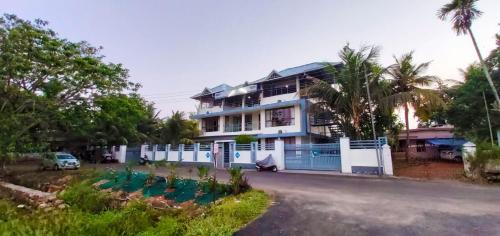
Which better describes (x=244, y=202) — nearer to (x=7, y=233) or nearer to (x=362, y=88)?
(x=7, y=233)

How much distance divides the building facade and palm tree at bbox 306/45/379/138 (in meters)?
3.11

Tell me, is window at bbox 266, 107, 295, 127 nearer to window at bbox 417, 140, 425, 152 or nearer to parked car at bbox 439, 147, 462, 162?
parked car at bbox 439, 147, 462, 162

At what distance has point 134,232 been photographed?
5.30m

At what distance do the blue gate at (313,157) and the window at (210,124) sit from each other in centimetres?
1286

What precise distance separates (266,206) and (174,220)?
234 centimetres

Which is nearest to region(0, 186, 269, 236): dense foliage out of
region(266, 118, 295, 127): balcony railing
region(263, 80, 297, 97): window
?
region(266, 118, 295, 127): balcony railing

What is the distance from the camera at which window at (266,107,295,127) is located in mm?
22938

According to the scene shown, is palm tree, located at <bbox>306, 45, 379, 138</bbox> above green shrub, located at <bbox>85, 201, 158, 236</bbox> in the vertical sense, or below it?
above

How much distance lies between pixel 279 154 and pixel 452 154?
43.4 feet

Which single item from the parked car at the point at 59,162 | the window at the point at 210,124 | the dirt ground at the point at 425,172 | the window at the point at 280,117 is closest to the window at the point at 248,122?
the window at the point at 280,117

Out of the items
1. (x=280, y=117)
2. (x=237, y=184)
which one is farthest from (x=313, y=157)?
(x=237, y=184)

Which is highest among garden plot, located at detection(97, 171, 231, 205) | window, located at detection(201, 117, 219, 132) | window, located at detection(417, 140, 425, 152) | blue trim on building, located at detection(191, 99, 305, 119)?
blue trim on building, located at detection(191, 99, 305, 119)

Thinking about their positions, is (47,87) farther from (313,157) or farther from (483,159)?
(483,159)

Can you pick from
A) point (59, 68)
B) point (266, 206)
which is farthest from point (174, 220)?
point (59, 68)
